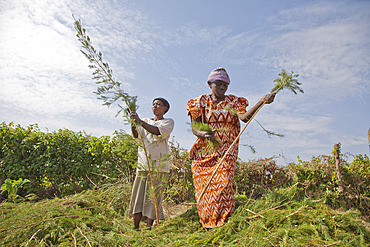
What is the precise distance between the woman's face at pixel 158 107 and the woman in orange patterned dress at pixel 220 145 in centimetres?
43

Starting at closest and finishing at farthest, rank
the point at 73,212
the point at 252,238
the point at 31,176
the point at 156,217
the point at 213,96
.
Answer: the point at 252,238, the point at 73,212, the point at 156,217, the point at 213,96, the point at 31,176

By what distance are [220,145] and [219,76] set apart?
1.04 m

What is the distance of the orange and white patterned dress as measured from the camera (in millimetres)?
3680

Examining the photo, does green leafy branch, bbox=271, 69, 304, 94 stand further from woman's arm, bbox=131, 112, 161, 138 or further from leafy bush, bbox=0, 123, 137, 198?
leafy bush, bbox=0, 123, 137, 198

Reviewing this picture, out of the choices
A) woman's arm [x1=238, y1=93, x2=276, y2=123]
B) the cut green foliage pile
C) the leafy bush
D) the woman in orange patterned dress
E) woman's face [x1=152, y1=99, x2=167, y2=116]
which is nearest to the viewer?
the cut green foliage pile

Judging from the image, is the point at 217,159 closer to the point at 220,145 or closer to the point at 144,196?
the point at 220,145

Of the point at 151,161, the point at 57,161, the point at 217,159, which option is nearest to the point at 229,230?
the point at 217,159

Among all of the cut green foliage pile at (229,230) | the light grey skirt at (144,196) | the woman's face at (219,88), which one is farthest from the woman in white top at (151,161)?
the woman's face at (219,88)

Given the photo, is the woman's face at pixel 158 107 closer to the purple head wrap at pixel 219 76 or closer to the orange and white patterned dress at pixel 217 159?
the orange and white patterned dress at pixel 217 159

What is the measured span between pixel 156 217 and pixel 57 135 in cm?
427

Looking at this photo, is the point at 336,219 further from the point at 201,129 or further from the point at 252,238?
the point at 201,129

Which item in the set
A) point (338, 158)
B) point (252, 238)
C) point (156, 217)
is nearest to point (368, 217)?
point (338, 158)

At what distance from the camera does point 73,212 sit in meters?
3.57

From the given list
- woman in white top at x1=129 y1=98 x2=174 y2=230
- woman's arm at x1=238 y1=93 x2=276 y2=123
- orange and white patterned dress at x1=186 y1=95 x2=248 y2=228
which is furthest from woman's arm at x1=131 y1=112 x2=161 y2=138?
woman's arm at x1=238 y1=93 x2=276 y2=123
